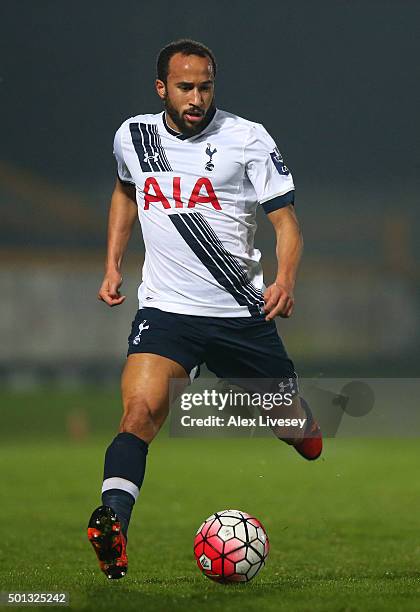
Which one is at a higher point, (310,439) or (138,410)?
(138,410)

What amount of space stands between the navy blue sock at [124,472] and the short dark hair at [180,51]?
5.11 ft

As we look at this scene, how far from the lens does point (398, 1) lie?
2562 cm

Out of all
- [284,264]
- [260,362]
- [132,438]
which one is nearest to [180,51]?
[284,264]

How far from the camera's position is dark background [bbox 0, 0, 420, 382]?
72.3ft

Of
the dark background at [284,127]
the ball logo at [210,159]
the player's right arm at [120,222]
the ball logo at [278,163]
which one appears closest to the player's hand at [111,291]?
the player's right arm at [120,222]

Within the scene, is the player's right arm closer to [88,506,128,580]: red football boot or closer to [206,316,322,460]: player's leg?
[206,316,322,460]: player's leg

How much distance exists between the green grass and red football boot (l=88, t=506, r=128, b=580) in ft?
0.44

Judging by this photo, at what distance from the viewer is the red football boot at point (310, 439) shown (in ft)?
19.1

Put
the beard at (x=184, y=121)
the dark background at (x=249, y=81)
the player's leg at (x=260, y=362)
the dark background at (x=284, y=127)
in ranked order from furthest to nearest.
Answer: the dark background at (x=249, y=81)
the dark background at (x=284, y=127)
the player's leg at (x=260, y=362)
the beard at (x=184, y=121)

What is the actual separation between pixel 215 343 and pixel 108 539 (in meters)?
1.23

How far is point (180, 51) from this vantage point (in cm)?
523

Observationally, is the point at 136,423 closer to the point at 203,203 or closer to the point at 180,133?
the point at 203,203

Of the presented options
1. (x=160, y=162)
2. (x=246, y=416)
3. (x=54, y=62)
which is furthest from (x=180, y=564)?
(x=54, y=62)

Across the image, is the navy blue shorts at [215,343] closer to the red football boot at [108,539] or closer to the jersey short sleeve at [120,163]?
the jersey short sleeve at [120,163]
